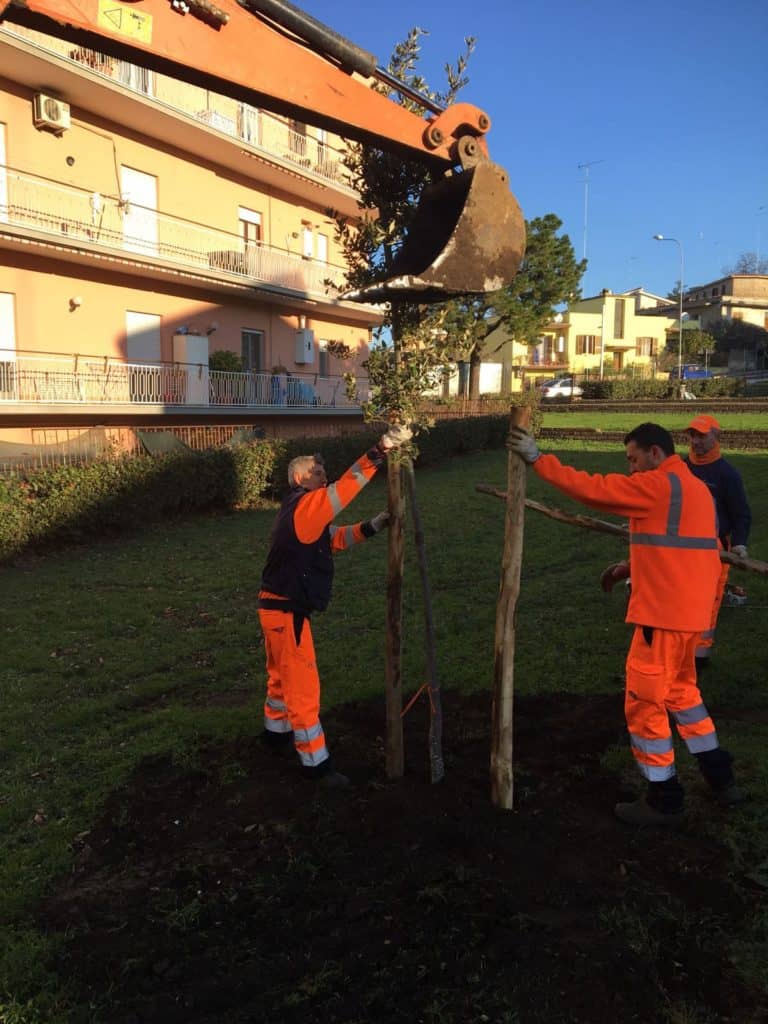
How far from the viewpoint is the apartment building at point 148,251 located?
16.7 meters

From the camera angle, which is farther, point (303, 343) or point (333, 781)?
point (303, 343)

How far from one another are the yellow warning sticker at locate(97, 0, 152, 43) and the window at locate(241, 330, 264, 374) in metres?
21.1

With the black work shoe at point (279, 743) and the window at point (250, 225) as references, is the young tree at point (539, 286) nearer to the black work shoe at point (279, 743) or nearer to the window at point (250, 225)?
the window at point (250, 225)

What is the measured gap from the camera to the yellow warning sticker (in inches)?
114

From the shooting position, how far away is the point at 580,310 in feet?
242

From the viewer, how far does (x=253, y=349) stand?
24.5 m

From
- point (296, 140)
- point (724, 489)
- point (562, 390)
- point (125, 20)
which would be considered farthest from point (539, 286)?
point (125, 20)

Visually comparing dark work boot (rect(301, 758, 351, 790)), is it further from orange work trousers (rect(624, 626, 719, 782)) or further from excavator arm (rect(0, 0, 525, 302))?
excavator arm (rect(0, 0, 525, 302))

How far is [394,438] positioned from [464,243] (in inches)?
40.4

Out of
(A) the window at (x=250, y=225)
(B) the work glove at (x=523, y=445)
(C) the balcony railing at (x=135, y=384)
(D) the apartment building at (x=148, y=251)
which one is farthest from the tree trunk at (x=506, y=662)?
(A) the window at (x=250, y=225)

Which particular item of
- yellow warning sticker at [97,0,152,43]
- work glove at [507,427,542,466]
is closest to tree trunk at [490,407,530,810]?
work glove at [507,427,542,466]

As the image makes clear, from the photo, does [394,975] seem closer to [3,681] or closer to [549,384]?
[3,681]

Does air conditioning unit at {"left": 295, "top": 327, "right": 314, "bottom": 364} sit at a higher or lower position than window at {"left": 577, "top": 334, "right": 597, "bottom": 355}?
lower

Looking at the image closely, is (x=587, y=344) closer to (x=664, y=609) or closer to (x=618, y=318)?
(x=618, y=318)
